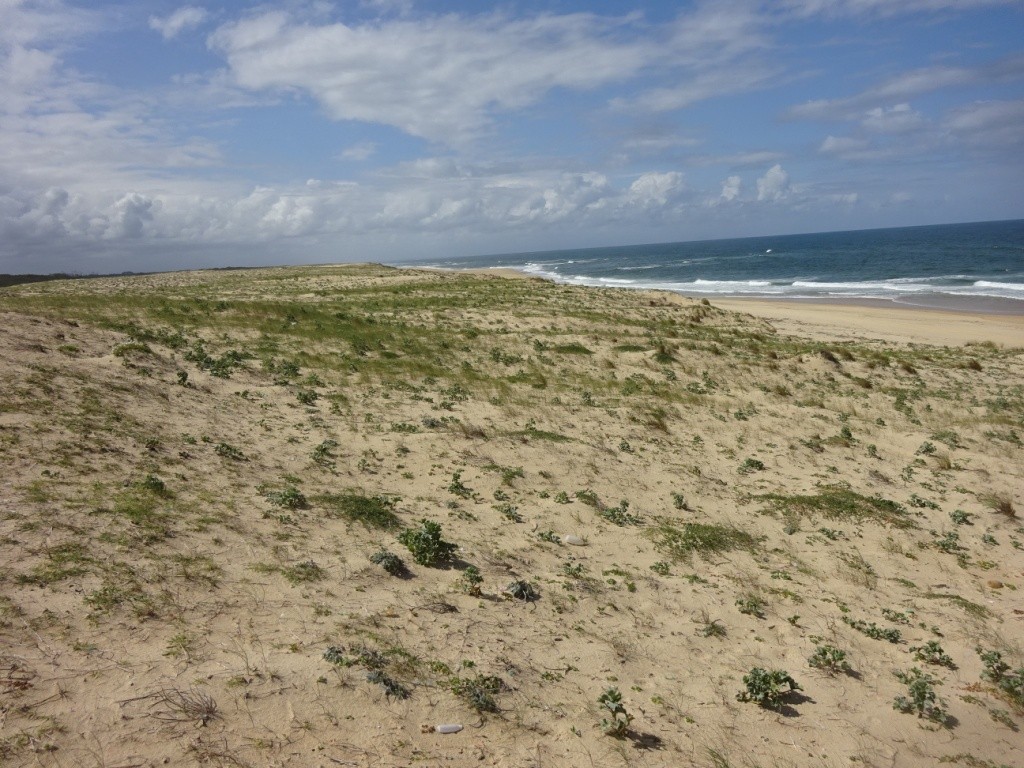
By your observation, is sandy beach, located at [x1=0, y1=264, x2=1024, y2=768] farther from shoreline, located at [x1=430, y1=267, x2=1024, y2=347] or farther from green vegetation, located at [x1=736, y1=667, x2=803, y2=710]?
shoreline, located at [x1=430, y1=267, x2=1024, y2=347]

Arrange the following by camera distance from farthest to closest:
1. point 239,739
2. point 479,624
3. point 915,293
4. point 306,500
Result: point 915,293 < point 306,500 < point 479,624 < point 239,739

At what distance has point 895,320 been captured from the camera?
43.9 m

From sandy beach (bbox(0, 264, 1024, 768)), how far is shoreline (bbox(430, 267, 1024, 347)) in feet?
69.0

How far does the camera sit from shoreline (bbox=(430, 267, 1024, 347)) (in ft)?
118

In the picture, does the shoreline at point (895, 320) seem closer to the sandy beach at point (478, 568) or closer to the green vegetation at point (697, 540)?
the sandy beach at point (478, 568)

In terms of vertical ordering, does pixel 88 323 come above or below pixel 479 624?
above

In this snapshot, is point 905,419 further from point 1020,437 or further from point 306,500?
point 306,500

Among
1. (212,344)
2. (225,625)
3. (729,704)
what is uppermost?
(212,344)

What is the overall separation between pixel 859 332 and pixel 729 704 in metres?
37.0

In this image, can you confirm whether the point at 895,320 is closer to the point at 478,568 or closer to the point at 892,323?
the point at 892,323

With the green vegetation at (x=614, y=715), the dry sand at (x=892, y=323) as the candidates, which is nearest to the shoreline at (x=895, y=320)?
the dry sand at (x=892, y=323)

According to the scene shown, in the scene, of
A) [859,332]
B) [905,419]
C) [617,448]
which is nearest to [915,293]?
[859,332]

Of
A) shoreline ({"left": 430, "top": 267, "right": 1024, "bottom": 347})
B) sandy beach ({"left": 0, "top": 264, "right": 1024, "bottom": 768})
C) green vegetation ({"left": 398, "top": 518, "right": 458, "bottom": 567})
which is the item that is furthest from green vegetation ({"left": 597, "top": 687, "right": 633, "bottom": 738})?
shoreline ({"left": 430, "top": 267, "right": 1024, "bottom": 347})

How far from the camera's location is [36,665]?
5.18 metres
